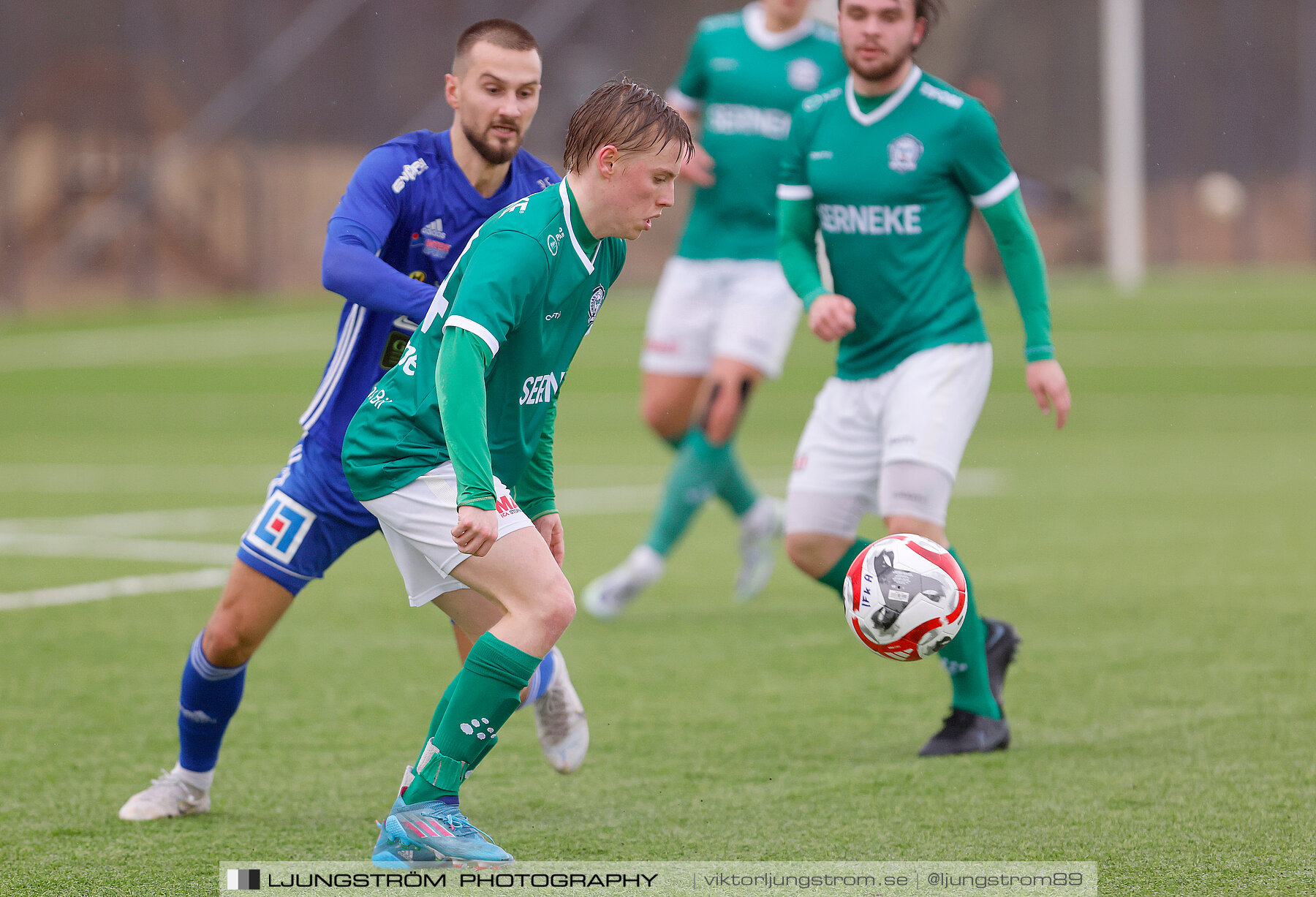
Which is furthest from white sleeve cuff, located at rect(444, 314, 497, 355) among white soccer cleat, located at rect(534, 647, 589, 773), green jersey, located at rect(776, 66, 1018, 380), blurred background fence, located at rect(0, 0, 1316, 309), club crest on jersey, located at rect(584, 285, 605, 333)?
blurred background fence, located at rect(0, 0, 1316, 309)

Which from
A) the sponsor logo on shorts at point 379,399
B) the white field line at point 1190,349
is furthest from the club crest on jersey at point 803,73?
the white field line at point 1190,349

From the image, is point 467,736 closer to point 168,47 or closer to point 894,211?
point 894,211

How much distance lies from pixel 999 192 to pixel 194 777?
2.77m

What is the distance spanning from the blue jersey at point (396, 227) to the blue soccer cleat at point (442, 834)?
3.35 ft

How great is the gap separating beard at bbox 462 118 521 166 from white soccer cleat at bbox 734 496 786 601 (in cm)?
363

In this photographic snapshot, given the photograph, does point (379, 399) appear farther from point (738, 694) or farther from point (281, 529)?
point (738, 694)

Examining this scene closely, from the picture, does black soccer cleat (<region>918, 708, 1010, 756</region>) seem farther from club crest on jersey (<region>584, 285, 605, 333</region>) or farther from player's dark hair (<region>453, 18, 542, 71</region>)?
player's dark hair (<region>453, 18, 542, 71</region>)

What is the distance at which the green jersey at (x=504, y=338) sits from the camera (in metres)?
3.33

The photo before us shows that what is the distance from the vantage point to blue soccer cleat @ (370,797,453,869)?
3475mm

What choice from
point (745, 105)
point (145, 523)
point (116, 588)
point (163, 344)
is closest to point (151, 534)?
point (145, 523)

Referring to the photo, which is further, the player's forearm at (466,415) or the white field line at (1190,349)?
the white field line at (1190,349)

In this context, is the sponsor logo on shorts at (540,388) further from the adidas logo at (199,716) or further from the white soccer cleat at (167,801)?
the white soccer cleat at (167,801)

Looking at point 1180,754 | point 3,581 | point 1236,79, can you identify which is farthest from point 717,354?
point 1236,79

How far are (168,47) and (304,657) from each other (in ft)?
72.4
